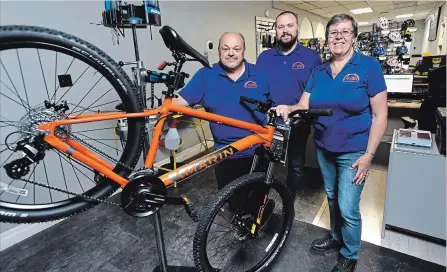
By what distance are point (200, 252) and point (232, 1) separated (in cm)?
415

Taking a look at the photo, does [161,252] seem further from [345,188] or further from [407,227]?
[407,227]

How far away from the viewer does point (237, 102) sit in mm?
1547

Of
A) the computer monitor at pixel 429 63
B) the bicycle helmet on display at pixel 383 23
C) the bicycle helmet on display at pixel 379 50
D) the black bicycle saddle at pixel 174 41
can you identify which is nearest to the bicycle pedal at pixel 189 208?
the black bicycle saddle at pixel 174 41

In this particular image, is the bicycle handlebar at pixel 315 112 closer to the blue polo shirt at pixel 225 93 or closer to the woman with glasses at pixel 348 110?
the woman with glasses at pixel 348 110

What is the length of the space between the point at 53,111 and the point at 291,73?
1.47 m

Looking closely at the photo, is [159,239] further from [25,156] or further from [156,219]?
[25,156]

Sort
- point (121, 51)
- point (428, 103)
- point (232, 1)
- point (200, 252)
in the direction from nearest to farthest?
point (200, 252) < point (428, 103) < point (121, 51) < point (232, 1)

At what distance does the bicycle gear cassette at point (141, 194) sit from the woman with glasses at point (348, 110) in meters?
0.72

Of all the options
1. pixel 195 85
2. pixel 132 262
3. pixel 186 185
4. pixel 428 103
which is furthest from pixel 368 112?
pixel 186 185

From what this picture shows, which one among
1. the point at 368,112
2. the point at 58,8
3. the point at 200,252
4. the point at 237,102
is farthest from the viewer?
the point at 58,8

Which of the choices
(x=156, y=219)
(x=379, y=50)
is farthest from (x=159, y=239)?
(x=379, y=50)

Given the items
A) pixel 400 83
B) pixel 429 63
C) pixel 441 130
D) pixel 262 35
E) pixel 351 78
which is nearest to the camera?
pixel 351 78

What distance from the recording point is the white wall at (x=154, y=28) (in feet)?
6.85

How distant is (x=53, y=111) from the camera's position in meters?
0.98
